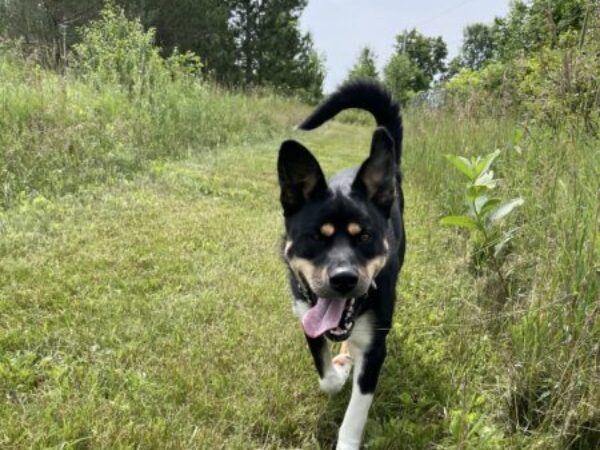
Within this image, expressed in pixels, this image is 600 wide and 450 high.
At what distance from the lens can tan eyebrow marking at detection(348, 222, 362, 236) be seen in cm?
237

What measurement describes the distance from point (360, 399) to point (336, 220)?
0.76 metres

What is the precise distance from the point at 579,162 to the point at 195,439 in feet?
6.90

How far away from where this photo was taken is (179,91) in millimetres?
9266

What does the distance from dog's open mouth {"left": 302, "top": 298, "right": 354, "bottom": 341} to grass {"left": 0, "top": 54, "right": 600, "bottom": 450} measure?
1.40ft

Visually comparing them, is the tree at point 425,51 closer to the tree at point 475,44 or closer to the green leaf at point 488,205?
the tree at point 475,44

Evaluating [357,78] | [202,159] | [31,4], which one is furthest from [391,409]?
[31,4]

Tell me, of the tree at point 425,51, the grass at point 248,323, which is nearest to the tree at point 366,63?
the tree at point 425,51

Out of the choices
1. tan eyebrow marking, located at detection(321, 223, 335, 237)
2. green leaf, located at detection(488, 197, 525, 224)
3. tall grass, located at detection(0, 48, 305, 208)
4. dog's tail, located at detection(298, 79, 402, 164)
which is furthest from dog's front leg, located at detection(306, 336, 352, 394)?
tall grass, located at detection(0, 48, 305, 208)

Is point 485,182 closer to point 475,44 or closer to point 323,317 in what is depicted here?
point 323,317

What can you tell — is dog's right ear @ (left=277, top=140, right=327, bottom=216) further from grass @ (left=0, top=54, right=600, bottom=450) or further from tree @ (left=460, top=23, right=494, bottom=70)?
tree @ (left=460, top=23, right=494, bottom=70)

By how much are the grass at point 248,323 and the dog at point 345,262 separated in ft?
0.74

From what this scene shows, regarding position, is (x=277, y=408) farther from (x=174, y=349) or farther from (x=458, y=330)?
(x=458, y=330)

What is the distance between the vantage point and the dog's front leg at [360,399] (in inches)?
85.8

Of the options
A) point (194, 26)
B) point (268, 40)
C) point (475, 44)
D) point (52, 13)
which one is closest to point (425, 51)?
point (475, 44)
